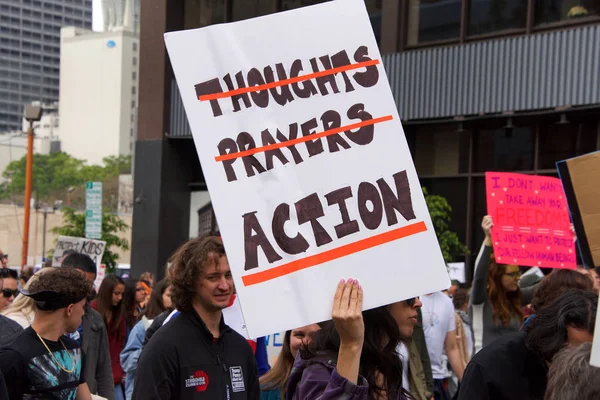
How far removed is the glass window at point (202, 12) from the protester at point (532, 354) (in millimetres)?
21062

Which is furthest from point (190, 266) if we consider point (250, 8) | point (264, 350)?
point (250, 8)

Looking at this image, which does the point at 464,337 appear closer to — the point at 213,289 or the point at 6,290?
the point at 6,290

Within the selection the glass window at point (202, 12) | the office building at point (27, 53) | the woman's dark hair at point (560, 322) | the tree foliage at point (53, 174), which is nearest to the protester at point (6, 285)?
the woman's dark hair at point (560, 322)

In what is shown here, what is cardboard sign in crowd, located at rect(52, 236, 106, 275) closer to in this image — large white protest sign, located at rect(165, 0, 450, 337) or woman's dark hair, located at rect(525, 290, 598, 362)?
large white protest sign, located at rect(165, 0, 450, 337)

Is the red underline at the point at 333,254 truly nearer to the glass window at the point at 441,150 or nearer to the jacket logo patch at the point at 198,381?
the jacket logo patch at the point at 198,381

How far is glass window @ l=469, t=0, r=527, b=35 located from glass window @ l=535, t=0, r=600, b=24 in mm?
336

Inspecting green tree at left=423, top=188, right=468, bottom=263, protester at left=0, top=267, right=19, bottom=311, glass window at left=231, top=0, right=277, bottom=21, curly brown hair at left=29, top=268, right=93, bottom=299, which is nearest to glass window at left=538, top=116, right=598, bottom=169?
green tree at left=423, top=188, right=468, bottom=263

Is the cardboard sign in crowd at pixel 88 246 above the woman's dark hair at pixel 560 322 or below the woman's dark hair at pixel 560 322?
above

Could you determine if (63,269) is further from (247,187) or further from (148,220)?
(148,220)

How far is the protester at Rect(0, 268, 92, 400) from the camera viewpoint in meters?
4.57

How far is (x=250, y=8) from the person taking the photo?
921 inches

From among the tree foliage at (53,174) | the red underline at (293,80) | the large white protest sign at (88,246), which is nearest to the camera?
the red underline at (293,80)

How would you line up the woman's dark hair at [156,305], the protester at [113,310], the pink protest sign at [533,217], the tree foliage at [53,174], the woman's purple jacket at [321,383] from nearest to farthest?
the woman's purple jacket at [321,383] < the pink protest sign at [533,217] < the woman's dark hair at [156,305] < the protester at [113,310] < the tree foliage at [53,174]

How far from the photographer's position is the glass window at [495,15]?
18172mm
